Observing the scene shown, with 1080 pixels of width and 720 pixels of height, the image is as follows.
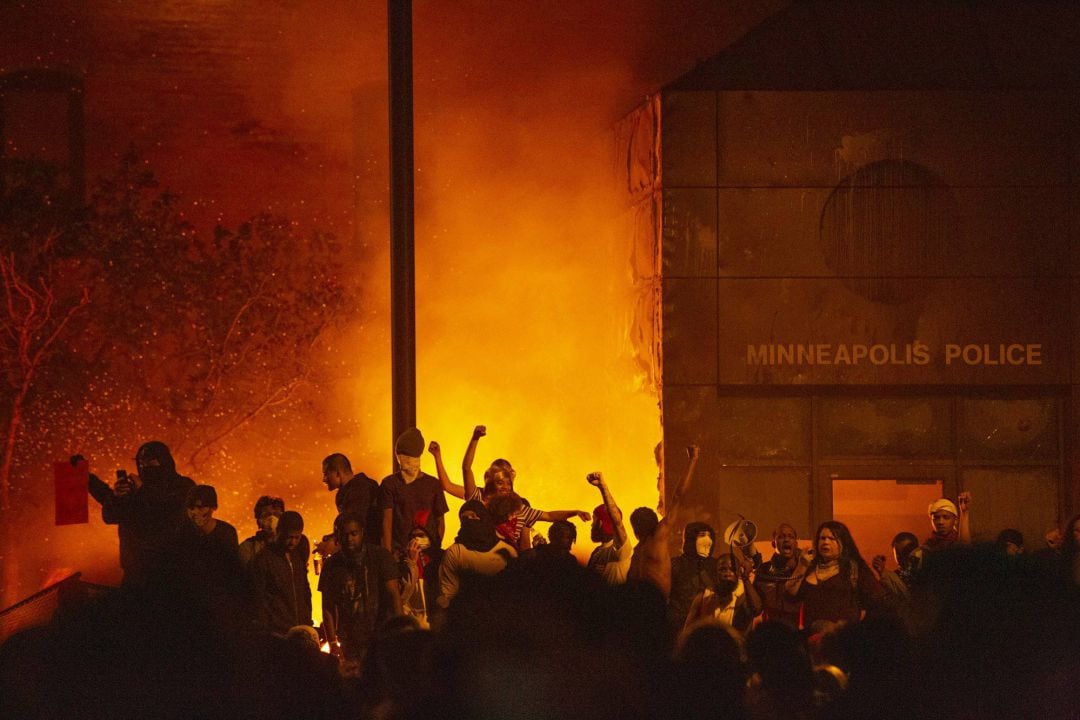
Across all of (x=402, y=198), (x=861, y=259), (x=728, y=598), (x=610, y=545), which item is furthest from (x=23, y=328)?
(x=728, y=598)

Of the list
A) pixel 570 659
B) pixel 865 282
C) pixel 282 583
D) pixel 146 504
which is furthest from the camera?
pixel 865 282

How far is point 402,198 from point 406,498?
2130mm

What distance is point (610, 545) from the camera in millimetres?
8008

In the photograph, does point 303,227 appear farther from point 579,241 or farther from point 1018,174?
point 1018,174

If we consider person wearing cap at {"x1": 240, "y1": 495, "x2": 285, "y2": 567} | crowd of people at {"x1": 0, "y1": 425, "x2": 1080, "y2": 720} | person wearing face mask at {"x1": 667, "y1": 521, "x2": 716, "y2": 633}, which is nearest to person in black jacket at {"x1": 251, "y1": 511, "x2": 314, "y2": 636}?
person wearing cap at {"x1": 240, "y1": 495, "x2": 285, "y2": 567}

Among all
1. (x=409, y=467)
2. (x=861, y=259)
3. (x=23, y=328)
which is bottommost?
(x=409, y=467)

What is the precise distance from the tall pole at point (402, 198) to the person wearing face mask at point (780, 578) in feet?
8.91

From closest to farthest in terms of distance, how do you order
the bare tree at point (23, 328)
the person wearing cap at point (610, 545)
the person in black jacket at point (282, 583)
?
the person in black jacket at point (282, 583)
the person wearing cap at point (610, 545)
the bare tree at point (23, 328)

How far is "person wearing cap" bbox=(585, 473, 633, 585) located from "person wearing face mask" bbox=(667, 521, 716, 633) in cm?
31

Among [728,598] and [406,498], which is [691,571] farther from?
[406,498]

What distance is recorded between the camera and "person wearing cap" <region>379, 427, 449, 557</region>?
883 centimetres

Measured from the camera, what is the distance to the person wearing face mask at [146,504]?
8070 millimetres

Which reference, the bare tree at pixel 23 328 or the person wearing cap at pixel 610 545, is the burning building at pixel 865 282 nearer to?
the person wearing cap at pixel 610 545

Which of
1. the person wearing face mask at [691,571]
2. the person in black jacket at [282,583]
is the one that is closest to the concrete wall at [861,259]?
the person wearing face mask at [691,571]
